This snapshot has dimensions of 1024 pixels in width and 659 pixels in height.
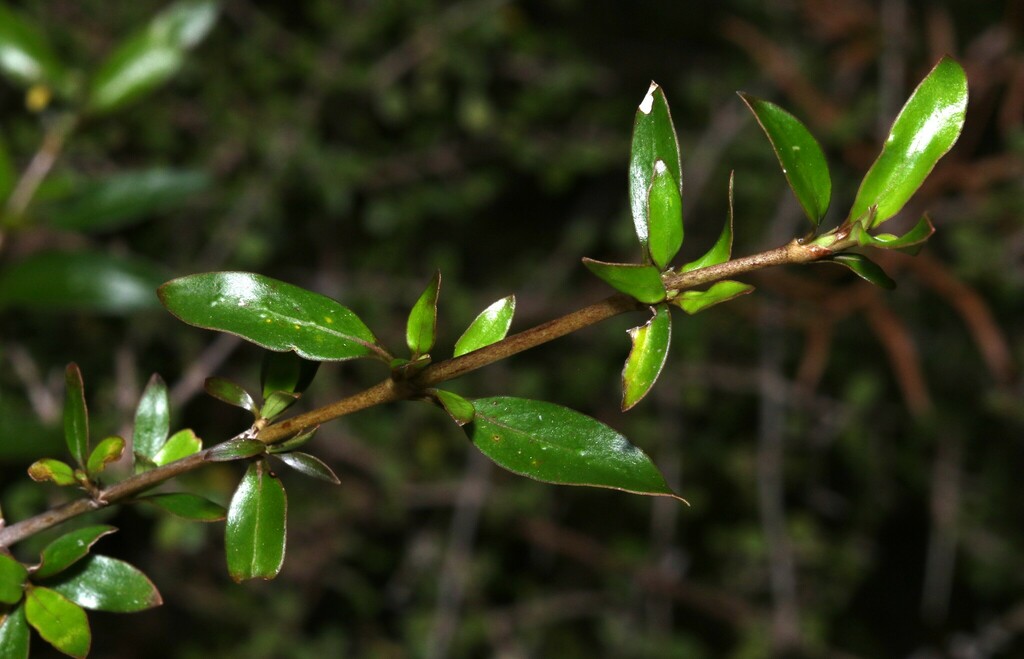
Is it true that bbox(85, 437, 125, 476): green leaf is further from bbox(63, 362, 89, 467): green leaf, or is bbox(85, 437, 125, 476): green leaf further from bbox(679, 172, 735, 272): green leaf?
bbox(679, 172, 735, 272): green leaf

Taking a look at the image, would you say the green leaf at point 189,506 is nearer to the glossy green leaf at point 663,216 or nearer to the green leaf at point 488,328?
the green leaf at point 488,328

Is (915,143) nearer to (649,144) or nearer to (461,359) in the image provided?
(649,144)

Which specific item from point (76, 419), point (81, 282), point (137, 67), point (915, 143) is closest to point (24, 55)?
point (137, 67)

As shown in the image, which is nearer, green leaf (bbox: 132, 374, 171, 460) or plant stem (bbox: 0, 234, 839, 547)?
plant stem (bbox: 0, 234, 839, 547)

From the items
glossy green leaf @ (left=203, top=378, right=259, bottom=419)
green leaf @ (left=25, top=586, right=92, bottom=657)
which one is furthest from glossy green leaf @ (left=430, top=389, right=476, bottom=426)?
green leaf @ (left=25, top=586, right=92, bottom=657)

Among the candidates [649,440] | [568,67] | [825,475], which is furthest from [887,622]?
[568,67]

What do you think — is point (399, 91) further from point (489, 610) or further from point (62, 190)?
point (489, 610)
